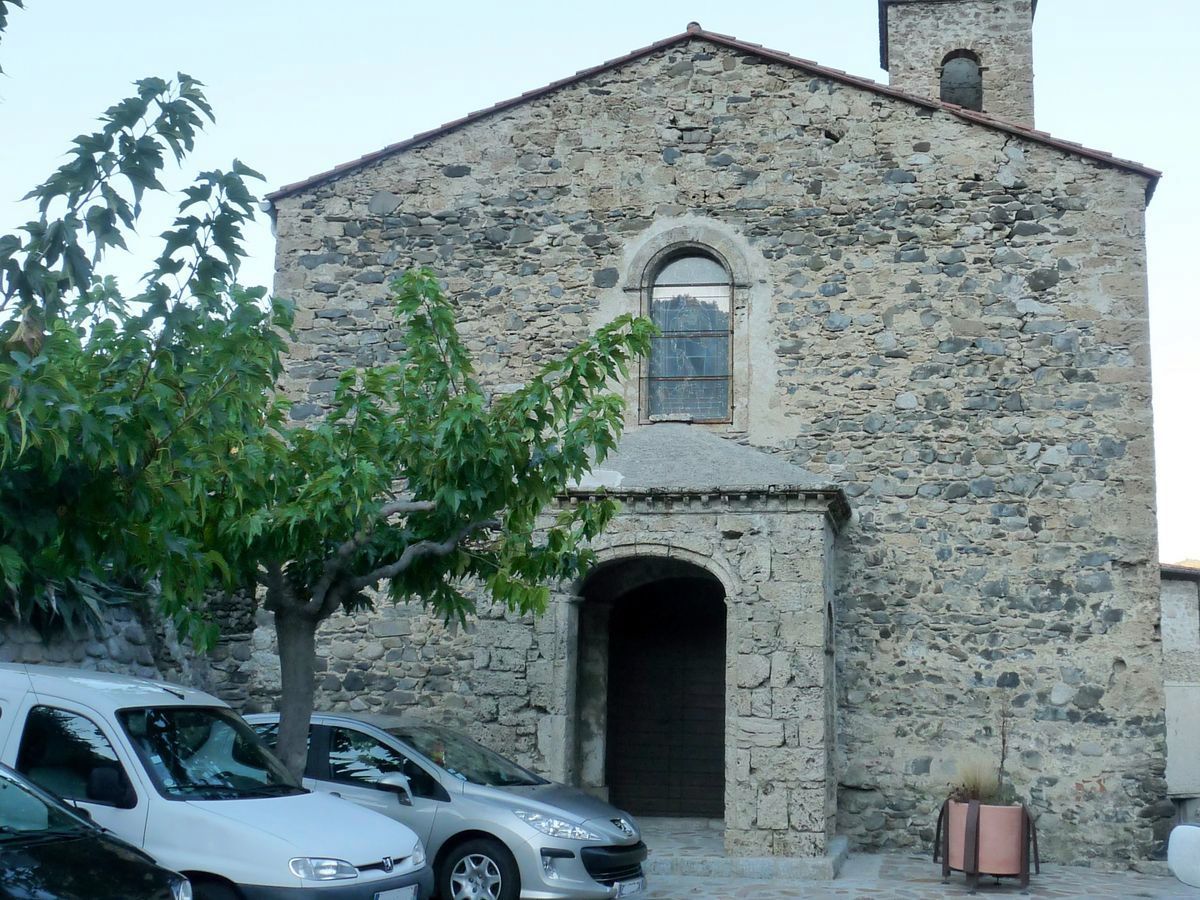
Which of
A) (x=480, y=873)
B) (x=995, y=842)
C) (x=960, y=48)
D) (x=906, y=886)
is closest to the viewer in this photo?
(x=480, y=873)

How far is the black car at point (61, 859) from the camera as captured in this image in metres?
5.04

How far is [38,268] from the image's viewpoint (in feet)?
18.9

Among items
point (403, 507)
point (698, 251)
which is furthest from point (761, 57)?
point (403, 507)

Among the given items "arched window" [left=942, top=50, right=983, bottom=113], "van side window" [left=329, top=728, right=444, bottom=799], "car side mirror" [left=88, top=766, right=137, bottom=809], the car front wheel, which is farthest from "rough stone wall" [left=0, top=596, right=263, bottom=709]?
"arched window" [left=942, top=50, right=983, bottom=113]

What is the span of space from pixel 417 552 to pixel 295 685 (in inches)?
47.7

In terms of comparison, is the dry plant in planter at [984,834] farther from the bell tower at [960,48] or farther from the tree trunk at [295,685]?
the bell tower at [960,48]

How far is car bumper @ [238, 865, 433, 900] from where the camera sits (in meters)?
6.34

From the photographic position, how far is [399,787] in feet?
29.8

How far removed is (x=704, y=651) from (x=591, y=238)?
15.5 ft

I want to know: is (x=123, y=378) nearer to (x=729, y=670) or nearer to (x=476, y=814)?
(x=476, y=814)

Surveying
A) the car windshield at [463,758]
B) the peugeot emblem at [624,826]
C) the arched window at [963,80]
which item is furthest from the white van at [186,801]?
the arched window at [963,80]

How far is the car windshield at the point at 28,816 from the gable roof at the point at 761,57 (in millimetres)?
9778

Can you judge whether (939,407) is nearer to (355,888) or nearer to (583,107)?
(583,107)

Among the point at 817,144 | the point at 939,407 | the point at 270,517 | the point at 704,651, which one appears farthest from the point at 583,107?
the point at 270,517
